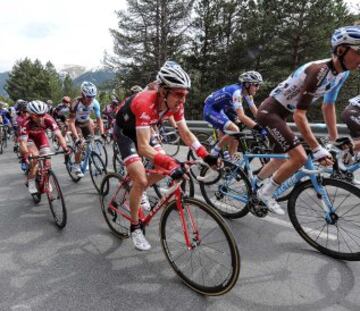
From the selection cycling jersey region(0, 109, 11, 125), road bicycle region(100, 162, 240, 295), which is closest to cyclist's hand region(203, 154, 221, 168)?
road bicycle region(100, 162, 240, 295)

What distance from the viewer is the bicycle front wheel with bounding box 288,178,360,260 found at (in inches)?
120

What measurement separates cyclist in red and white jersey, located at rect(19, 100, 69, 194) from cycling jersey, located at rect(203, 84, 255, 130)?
2.88 metres

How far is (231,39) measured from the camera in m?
23.7

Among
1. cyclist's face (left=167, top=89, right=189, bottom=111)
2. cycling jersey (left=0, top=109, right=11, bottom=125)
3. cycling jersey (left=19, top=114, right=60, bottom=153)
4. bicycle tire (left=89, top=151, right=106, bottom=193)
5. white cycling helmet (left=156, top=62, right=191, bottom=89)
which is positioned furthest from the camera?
cycling jersey (left=0, top=109, right=11, bottom=125)

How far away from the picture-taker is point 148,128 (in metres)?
2.96

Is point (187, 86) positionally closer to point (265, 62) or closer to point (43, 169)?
point (43, 169)

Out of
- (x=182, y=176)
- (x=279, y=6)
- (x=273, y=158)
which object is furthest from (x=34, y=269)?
(x=279, y=6)

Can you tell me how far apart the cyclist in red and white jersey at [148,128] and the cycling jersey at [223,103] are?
2391mm

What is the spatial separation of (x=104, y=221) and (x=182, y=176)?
235cm

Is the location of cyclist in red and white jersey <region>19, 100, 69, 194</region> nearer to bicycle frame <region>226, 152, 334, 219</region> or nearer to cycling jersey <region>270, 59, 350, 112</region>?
bicycle frame <region>226, 152, 334, 219</region>

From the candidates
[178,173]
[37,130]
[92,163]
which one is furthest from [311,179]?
[37,130]

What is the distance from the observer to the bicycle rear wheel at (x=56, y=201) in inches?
164

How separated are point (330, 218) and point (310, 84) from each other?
1.50 m

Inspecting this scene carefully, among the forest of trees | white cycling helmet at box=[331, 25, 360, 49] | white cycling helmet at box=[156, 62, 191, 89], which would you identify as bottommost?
white cycling helmet at box=[156, 62, 191, 89]
